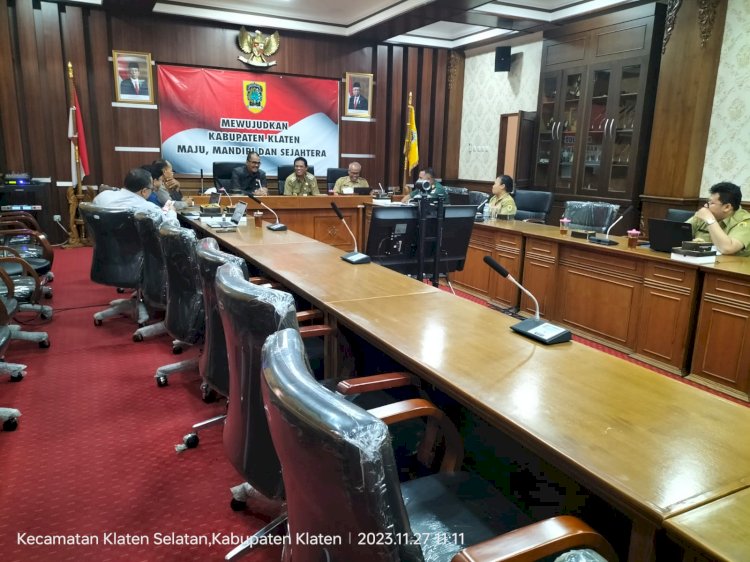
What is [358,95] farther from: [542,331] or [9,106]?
[542,331]

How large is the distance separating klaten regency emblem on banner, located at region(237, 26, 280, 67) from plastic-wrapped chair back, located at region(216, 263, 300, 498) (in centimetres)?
660

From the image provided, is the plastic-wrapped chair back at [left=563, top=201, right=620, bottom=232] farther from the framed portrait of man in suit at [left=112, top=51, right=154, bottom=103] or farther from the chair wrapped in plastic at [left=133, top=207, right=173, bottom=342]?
the framed portrait of man in suit at [left=112, top=51, right=154, bottom=103]

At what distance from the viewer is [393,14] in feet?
21.4

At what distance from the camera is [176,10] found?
22.0ft

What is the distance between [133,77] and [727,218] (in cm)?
658

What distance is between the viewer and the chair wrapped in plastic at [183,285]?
2.45 m

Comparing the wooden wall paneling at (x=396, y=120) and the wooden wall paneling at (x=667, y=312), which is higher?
the wooden wall paneling at (x=396, y=120)

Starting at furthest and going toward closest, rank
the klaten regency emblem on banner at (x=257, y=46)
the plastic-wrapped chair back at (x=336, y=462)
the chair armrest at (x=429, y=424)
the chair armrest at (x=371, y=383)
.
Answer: the klaten regency emblem on banner at (x=257, y=46)
the chair armrest at (x=371, y=383)
the chair armrest at (x=429, y=424)
the plastic-wrapped chair back at (x=336, y=462)

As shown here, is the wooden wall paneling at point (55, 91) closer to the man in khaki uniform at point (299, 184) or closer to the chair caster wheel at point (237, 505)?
the man in khaki uniform at point (299, 184)

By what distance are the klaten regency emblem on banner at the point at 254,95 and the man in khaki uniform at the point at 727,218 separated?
5.74 metres

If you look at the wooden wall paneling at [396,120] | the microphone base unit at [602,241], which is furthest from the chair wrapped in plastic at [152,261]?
the wooden wall paneling at [396,120]

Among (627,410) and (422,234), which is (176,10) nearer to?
(422,234)

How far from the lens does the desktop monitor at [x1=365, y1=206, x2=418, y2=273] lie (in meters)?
2.97

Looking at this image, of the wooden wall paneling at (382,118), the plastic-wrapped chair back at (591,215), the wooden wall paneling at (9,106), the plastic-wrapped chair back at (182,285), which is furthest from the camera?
the wooden wall paneling at (382,118)
